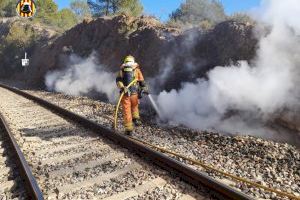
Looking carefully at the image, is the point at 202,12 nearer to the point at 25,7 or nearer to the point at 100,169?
the point at 100,169

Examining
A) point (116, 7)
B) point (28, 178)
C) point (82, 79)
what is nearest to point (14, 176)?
point (28, 178)

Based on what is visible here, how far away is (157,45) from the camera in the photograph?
670 inches

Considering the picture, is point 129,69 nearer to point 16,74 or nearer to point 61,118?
point 61,118

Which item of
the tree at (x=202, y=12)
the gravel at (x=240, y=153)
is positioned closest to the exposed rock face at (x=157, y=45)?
the tree at (x=202, y=12)

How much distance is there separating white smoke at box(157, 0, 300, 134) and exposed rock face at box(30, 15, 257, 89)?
0.85 metres

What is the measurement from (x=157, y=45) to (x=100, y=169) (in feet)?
37.5

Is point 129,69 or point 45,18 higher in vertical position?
point 45,18

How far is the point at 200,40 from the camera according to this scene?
1452 centimetres

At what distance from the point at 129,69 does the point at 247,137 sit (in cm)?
319

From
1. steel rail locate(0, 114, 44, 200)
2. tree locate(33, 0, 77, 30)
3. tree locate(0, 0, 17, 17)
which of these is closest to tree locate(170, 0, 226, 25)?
steel rail locate(0, 114, 44, 200)

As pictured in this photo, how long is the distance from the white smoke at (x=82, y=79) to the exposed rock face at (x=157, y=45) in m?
0.58

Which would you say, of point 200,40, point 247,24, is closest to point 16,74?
point 200,40

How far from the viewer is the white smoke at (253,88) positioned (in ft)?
30.3

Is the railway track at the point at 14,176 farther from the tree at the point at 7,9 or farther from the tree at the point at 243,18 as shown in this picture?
the tree at the point at 7,9
